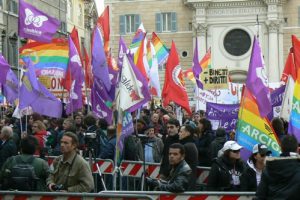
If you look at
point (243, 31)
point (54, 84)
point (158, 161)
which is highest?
point (243, 31)

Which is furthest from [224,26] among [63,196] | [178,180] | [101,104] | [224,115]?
[63,196]

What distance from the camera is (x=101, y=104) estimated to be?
14289mm

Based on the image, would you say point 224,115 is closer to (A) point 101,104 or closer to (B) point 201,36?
(A) point 101,104

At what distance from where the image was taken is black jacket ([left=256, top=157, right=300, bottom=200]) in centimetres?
709

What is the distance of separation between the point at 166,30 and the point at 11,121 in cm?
3686

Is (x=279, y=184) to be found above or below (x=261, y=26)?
below

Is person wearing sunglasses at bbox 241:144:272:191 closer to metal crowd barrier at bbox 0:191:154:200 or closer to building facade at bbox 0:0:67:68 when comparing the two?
metal crowd barrier at bbox 0:191:154:200

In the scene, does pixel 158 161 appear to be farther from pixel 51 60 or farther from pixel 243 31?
pixel 243 31

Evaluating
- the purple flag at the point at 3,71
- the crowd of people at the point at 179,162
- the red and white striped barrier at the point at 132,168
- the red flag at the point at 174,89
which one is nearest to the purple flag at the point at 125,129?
the crowd of people at the point at 179,162

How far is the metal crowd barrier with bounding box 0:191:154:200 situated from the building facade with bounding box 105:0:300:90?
44063 millimetres

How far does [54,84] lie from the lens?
20.1 m

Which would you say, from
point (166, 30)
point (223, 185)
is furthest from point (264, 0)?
point (223, 185)

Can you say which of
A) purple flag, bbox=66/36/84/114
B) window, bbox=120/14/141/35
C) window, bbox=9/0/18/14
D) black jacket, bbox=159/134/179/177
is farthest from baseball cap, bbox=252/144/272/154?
window, bbox=120/14/141/35

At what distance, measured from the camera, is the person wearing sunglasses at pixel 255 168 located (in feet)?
29.8
